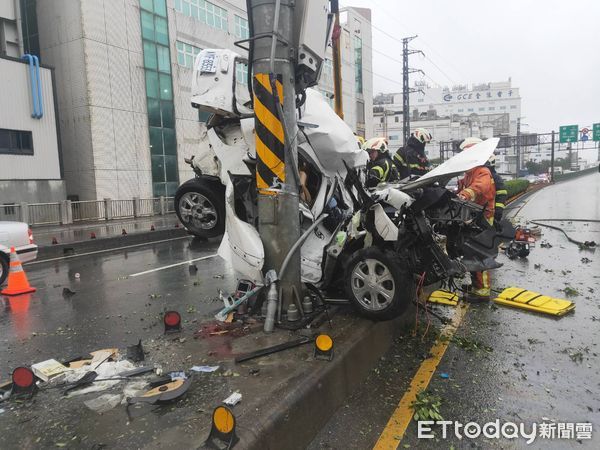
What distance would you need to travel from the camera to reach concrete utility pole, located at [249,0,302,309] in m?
3.81

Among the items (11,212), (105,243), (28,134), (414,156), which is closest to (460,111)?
(28,134)

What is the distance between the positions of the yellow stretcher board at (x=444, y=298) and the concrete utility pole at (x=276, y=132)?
2506mm

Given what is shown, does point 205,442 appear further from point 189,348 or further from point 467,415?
point 467,415

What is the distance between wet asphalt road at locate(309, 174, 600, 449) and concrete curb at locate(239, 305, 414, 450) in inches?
3.5

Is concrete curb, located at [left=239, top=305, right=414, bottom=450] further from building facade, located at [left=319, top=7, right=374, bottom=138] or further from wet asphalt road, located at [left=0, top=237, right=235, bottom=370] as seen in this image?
building facade, located at [left=319, top=7, right=374, bottom=138]

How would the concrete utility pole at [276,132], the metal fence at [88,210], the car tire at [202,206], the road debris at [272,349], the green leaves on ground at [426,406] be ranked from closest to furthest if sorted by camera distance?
the green leaves on ground at [426,406] < the road debris at [272,349] < the concrete utility pole at [276,132] < the car tire at [202,206] < the metal fence at [88,210]

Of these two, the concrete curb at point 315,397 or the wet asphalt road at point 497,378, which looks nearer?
the concrete curb at point 315,397

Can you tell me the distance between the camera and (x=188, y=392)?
9.64 ft

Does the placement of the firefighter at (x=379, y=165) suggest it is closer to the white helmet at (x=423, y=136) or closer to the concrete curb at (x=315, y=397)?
the white helmet at (x=423, y=136)

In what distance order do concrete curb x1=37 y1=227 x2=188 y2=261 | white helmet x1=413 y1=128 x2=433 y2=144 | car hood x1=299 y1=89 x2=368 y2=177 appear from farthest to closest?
1. concrete curb x1=37 y1=227 x2=188 y2=261
2. white helmet x1=413 y1=128 x2=433 y2=144
3. car hood x1=299 y1=89 x2=368 y2=177

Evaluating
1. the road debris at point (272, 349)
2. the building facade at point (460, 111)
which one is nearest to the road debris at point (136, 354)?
the road debris at point (272, 349)

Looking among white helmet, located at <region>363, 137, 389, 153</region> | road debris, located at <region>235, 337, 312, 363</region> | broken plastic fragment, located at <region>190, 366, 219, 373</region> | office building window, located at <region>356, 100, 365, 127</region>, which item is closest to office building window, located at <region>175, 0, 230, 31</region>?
office building window, located at <region>356, 100, 365, 127</region>

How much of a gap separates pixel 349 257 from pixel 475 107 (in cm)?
13500

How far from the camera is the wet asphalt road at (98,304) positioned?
173 inches
